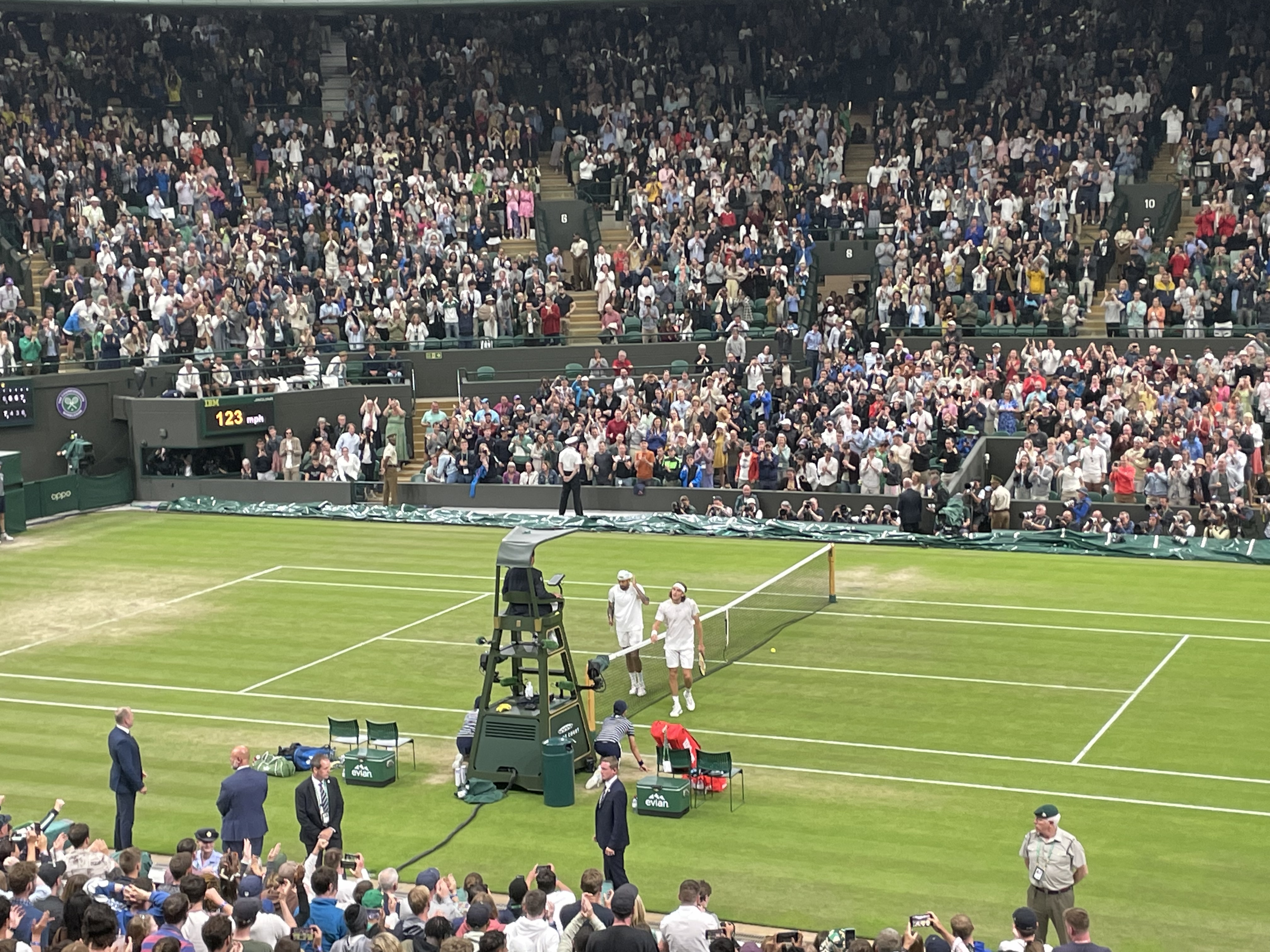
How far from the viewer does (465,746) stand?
21812 mm

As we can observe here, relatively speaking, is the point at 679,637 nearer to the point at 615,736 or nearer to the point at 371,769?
the point at 615,736

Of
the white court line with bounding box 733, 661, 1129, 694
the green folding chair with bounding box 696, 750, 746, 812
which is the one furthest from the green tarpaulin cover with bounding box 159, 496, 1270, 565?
the green folding chair with bounding box 696, 750, 746, 812

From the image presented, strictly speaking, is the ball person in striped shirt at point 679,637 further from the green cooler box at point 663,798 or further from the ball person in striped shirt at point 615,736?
the green cooler box at point 663,798

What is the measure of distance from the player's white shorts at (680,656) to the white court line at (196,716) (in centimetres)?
325

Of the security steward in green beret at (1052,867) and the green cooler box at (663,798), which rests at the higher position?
the security steward in green beret at (1052,867)

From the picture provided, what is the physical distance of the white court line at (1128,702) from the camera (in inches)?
882

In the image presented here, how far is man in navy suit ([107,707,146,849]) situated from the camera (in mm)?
18844

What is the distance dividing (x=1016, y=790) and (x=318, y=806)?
854 cm

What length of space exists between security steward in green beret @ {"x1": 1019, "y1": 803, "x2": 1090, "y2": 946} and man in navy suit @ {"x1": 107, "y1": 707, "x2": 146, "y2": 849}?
31.3 feet

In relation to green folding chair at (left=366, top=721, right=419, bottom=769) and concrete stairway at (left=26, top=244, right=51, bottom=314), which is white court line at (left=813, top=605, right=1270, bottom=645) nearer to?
green folding chair at (left=366, top=721, right=419, bottom=769)

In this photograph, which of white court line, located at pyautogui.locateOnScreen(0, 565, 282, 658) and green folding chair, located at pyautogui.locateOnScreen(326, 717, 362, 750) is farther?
white court line, located at pyautogui.locateOnScreen(0, 565, 282, 658)

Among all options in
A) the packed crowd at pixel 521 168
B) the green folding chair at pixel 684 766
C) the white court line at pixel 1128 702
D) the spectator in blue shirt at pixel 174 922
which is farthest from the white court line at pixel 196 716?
the packed crowd at pixel 521 168

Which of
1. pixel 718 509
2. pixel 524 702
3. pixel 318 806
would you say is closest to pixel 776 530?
pixel 718 509

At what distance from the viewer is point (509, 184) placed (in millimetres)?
52750
